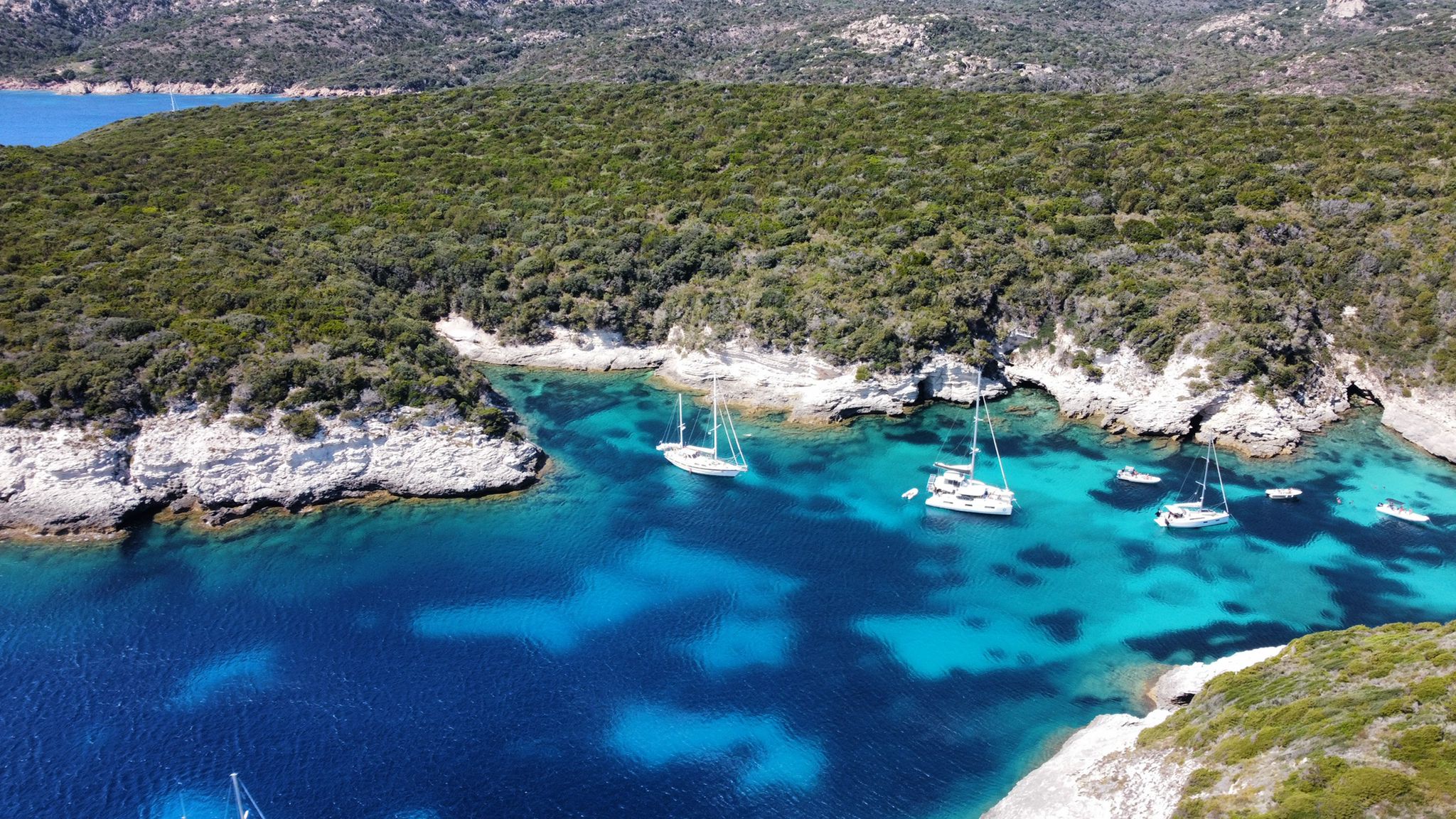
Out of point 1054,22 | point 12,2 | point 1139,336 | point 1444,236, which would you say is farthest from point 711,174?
Answer: point 12,2

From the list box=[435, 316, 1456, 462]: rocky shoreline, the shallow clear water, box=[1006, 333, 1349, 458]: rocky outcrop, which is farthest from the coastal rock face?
the shallow clear water

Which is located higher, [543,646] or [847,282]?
[847,282]

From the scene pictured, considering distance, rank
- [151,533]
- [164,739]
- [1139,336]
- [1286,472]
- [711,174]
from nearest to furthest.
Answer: [164,739]
[151,533]
[1286,472]
[1139,336]
[711,174]

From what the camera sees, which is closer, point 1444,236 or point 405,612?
point 405,612

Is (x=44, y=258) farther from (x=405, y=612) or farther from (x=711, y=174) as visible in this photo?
(x=711, y=174)

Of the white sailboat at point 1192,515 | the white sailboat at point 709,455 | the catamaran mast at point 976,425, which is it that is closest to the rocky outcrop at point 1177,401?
the catamaran mast at point 976,425

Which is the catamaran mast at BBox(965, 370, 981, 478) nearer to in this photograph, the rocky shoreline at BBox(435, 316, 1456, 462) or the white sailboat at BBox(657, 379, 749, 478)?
the rocky shoreline at BBox(435, 316, 1456, 462)

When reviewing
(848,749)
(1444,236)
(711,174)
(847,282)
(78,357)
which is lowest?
(848,749)
